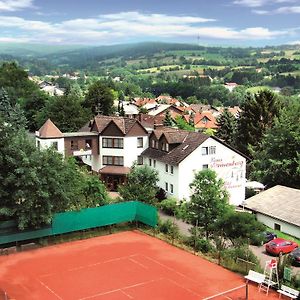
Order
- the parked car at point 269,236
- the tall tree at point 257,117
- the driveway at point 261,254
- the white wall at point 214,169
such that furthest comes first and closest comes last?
the tall tree at point 257,117 < the white wall at point 214,169 < the parked car at point 269,236 < the driveway at point 261,254

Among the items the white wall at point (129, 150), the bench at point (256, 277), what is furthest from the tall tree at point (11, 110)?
the bench at point (256, 277)

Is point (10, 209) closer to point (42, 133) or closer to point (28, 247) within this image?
point (28, 247)

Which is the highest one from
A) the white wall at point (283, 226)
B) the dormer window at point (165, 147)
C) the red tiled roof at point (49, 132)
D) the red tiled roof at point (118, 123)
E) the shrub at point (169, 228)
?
the red tiled roof at point (118, 123)

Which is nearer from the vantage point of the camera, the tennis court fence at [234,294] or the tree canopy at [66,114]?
the tennis court fence at [234,294]

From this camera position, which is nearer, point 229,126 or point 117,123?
point 117,123

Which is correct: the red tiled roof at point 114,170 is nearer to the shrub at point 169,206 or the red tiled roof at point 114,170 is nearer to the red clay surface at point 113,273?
the shrub at point 169,206

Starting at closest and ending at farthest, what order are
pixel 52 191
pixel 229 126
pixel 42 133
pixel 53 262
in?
pixel 53 262, pixel 52 191, pixel 42 133, pixel 229 126

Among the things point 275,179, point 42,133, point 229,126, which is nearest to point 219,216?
point 275,179
